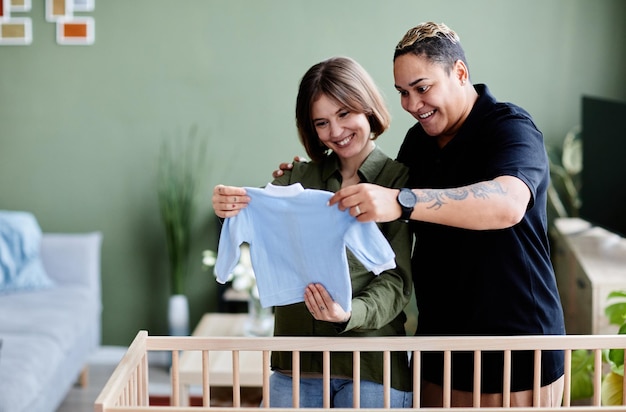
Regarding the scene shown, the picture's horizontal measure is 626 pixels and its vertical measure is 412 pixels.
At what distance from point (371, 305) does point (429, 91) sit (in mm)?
415

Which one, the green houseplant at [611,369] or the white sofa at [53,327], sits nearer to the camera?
the green houseplant at [611,369]

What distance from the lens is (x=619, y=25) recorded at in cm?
373

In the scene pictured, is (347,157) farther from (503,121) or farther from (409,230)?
(503,121)

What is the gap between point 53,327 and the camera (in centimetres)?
333

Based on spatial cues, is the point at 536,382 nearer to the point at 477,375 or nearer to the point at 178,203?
the point at 477,375

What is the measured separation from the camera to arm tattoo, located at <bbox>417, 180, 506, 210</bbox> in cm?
134

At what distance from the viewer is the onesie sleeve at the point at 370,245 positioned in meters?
1.43

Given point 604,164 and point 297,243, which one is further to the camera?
point 604,164

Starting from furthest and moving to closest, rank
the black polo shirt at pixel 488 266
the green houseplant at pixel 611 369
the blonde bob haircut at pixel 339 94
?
the green houseplant at pixel 611 369, the blonde bob haircut at pixel 339 94, the black polo shirt at pixel 488 266

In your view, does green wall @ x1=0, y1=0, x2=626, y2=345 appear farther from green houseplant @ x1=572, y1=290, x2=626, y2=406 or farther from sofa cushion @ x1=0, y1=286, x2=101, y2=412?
green houseplant @ x1=572, y1=290, x2=626, y2=406

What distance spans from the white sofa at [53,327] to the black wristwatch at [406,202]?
72.4 inches

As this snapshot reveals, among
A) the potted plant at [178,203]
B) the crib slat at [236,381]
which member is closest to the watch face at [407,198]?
the crib slat at [236,381]

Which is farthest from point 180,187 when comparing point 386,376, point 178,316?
point 386,376

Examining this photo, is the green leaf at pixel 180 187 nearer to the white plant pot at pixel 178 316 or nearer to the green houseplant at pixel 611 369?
the white plant pot at pixel 178 316
